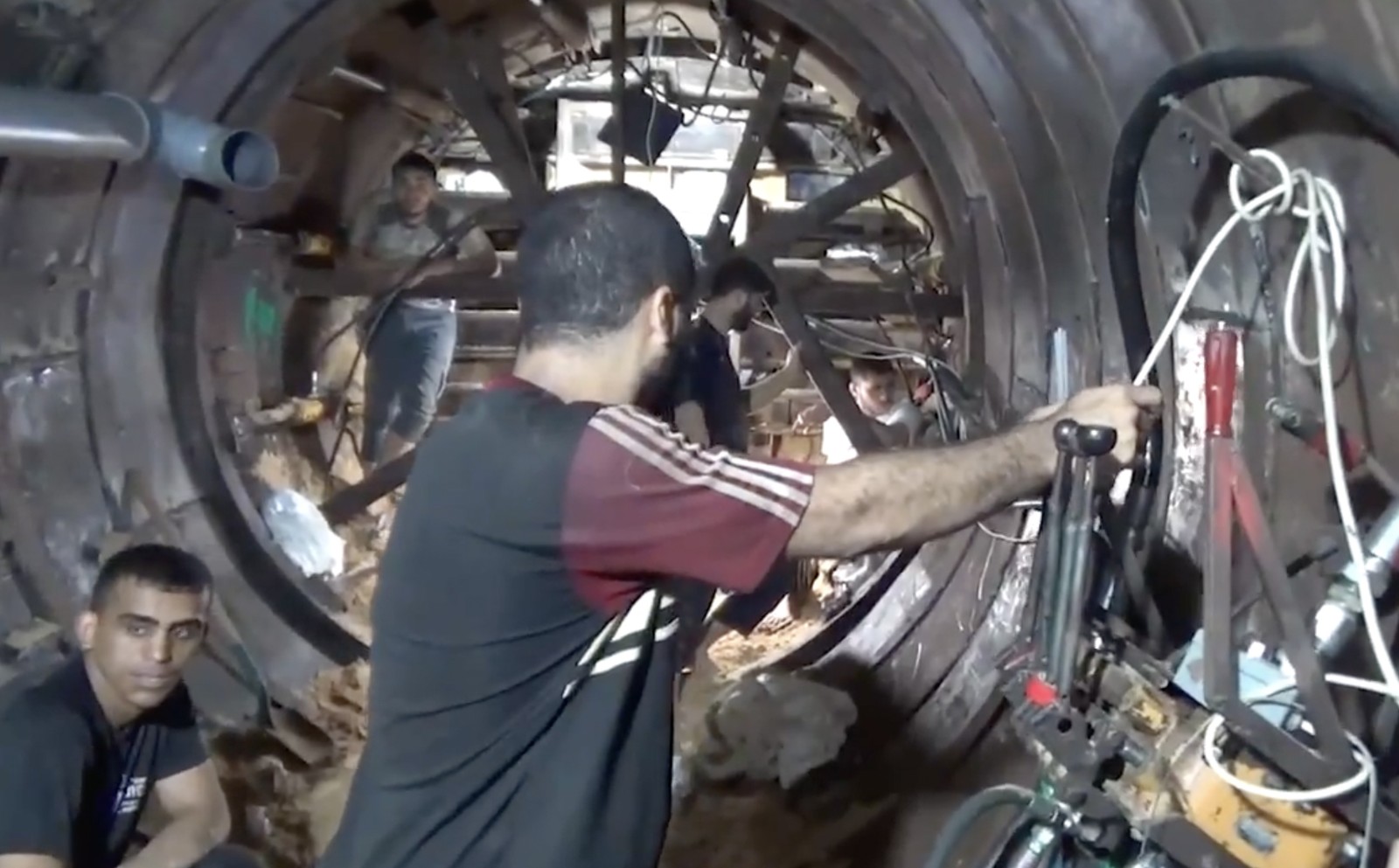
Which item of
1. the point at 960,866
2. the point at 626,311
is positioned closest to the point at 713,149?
the point at 960,866

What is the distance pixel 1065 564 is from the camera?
1444 mm

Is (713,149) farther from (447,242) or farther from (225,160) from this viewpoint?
(225,160)

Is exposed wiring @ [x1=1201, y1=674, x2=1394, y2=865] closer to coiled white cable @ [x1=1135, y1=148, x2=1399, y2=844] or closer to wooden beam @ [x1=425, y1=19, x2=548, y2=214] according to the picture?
coiled white cable @ [x1=1135, y1=148, x2=1399, y2=844]

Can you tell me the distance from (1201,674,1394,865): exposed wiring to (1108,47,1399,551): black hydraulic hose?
32 cm

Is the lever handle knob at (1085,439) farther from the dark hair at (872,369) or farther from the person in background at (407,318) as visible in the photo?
the dark hair at (872,369)

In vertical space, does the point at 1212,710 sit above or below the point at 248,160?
below

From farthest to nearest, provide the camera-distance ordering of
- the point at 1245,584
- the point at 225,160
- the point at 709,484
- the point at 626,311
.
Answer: the point at 225,160 → the point at 1245,584 → the point at 626,311 → the point at 709,484

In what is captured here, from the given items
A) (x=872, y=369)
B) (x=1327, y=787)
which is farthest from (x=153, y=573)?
(x=872, y=369)

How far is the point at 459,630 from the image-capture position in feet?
4.41

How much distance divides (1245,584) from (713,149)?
3.03m

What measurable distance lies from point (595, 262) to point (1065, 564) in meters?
0.55

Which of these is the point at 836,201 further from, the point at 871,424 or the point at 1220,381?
the point at 1220,381

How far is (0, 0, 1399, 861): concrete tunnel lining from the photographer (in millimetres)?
2172

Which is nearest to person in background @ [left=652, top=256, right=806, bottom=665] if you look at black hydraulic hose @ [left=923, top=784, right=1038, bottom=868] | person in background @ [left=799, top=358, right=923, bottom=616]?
person in background @ [left=799, top=358, right=923, bottom=616]
